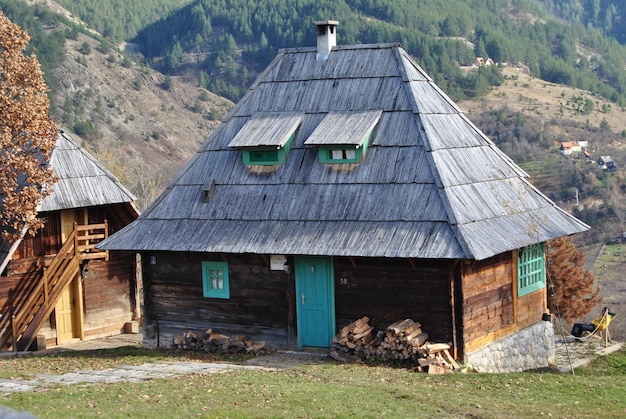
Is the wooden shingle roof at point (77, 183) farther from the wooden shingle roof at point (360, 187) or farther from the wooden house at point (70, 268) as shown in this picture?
the wooden shingle roof at point (360, 187)

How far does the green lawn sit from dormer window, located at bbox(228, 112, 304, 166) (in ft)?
16.0

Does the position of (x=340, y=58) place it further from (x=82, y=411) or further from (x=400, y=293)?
(x=82, y=411)

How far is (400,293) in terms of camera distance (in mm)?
18781

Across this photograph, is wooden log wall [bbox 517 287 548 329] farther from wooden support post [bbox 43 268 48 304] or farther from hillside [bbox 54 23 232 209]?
hillside [bbox 54 23 232 209]

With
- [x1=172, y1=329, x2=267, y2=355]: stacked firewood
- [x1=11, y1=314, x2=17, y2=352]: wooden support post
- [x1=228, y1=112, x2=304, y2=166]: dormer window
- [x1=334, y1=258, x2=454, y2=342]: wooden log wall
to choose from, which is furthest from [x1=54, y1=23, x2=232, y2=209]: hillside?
[x1=334, y1=258, x2=454, y2=342]: wooden log wall

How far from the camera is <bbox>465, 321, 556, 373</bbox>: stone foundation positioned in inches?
744

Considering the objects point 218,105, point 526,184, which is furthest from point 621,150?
point 526,184

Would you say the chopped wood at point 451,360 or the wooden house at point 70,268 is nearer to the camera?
the chopped wood at point 451,360

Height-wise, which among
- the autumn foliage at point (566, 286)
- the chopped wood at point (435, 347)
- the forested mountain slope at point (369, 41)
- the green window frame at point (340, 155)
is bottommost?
the autumn foliage at point (566, 286)

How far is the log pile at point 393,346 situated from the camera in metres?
17.8

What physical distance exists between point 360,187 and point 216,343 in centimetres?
419

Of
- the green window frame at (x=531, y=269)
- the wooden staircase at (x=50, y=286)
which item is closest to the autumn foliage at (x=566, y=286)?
the green window frame at (x=531, y=269)

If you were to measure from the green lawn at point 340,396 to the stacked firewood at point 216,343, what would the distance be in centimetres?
252

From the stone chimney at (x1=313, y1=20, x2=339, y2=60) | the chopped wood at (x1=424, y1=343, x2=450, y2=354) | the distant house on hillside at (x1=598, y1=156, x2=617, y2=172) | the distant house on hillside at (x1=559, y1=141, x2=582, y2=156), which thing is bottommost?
the chopped wood at (x1=424, y1=343, x2=450, y2=354)
